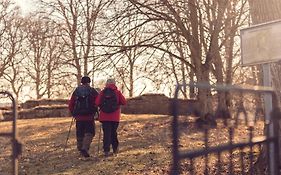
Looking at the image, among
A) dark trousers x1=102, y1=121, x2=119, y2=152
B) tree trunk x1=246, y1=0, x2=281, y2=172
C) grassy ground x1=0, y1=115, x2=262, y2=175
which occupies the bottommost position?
grassy ground x1=0, y1=115, x2=262, y2=175

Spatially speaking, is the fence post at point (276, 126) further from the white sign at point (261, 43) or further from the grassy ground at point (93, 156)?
the grassy ground at point (93, 156)

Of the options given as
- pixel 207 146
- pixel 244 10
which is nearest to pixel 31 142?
pixel 244 10

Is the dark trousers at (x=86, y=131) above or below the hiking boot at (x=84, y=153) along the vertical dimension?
above

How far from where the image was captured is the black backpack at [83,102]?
10336 millimetres

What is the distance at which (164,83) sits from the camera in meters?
20.2

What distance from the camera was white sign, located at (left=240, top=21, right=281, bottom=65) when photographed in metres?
5.54

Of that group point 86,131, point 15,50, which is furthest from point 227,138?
point 15,50

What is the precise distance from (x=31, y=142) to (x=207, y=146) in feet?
36.4

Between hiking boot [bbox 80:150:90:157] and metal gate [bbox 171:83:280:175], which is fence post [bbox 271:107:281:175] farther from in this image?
hiking boot [bbox 80:150:90:157]

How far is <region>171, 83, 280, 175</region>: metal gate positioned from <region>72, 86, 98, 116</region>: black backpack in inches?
226

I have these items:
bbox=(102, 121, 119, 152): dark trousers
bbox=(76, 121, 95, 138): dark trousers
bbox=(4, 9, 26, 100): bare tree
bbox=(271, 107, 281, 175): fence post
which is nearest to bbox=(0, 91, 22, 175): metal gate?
bbox=(271, 107, 281, 175): fence post

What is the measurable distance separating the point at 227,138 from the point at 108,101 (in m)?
6.38

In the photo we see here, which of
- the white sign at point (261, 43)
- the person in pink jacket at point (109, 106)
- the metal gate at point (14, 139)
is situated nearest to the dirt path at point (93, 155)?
the person in pink jacket at point (109, 106)

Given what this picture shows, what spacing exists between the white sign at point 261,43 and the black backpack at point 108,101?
470 cm
